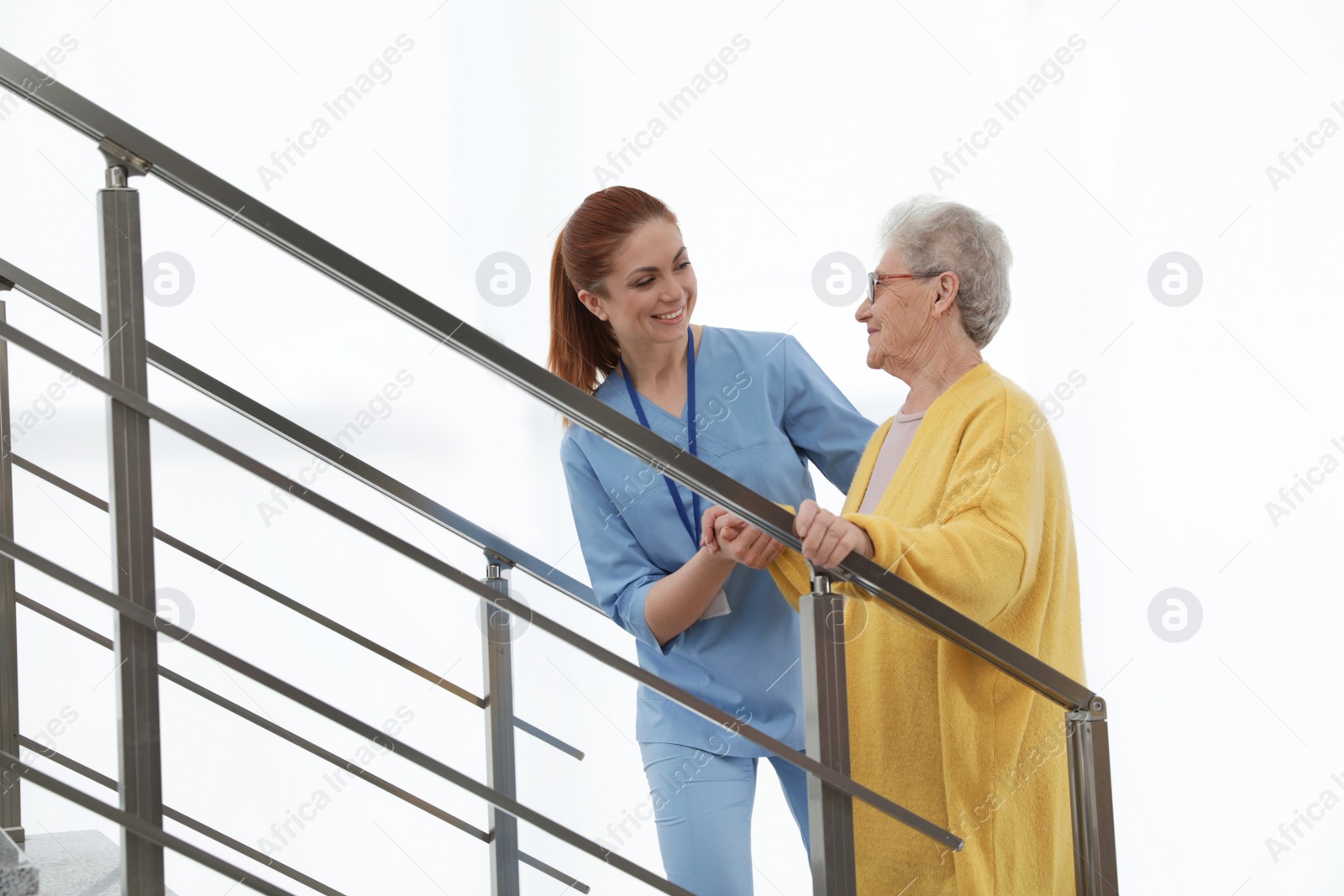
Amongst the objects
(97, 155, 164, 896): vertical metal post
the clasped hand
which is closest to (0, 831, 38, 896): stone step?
(97, 155, 164, 896): vertical metal post

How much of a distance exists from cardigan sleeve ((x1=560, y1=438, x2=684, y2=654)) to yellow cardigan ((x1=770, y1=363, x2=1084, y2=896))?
30cm

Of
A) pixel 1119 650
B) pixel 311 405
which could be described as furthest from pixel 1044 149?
pixel 311 405

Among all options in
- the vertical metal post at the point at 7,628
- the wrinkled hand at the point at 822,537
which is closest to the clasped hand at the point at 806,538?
the wrinkled hand at the point at 822,537

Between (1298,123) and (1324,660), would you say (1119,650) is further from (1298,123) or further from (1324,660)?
(1298,123)

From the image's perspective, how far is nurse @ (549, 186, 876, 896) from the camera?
4.84ft

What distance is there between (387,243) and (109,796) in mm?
1458

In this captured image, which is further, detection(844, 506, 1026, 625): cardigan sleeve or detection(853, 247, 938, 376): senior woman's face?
detection(853, 247, 938, 376): senior woman's face

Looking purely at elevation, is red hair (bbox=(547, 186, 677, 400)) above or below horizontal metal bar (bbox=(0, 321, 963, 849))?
above

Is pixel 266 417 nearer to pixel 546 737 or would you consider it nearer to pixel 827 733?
pixel 827 733

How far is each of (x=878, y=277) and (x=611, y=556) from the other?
53 cm

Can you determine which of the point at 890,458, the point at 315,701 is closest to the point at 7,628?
the point at 315,701

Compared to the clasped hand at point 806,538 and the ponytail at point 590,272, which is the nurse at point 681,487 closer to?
the ponytail at point 590,272

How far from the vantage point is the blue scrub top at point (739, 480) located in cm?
151

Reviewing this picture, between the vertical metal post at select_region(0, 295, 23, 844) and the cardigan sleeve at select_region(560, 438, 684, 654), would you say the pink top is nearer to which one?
the cardigan sleeve at select_region(560, 438, 684, 654)
